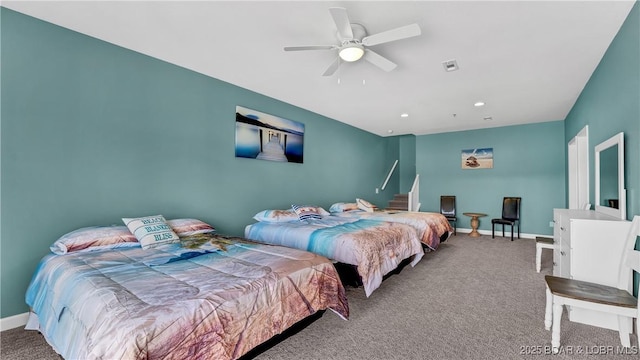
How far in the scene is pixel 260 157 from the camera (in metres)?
4.30

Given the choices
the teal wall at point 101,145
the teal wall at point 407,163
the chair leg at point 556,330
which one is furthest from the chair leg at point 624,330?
the teal wall at point 407,163

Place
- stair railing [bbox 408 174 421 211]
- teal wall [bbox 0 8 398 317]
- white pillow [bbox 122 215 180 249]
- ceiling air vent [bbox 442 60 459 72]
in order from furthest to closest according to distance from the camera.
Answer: stair railing [bbox 408 174 421 211] < ceiling air vent [bbox 442 60 459 72] < white pillow [bbox 122 215 180 249] < teal wall [bbox 0 8 398 317]

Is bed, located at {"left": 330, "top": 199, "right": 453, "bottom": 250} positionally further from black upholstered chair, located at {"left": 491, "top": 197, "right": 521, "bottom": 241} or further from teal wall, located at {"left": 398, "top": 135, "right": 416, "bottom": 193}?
teal wall, located at {"left": 398, "top": 135, "right": 416, "bottom": 193}

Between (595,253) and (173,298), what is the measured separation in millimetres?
3132

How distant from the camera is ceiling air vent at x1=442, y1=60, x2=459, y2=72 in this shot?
123 inches

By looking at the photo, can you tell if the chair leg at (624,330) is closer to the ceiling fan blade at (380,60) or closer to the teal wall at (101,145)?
the ceiling fan blade at (380,60)

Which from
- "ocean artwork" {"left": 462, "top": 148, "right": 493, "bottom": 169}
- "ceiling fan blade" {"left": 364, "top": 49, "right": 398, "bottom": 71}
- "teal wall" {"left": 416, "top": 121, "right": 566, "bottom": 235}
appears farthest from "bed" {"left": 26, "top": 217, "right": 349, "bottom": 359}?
"ocean artwork" {"left": 462, "top": 148, "right": 493, "bottom": 169}

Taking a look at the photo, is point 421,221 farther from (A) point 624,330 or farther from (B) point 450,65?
(A) point 624,330

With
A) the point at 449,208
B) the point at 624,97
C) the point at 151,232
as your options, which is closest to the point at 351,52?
the point at 624,97

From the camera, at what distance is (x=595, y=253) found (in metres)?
2.28

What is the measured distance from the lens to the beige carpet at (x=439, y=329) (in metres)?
1.97

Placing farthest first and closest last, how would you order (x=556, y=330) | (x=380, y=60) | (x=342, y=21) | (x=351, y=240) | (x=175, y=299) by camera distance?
1. (x=351, y=240)
2. (x=380, y=60)
3. (x=342, y=21)
4. (x=556, y=330)
5. (x=175, y=299)

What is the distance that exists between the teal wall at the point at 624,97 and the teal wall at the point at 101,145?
3.99 meters

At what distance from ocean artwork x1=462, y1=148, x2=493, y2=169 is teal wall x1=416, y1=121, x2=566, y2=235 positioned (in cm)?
9
